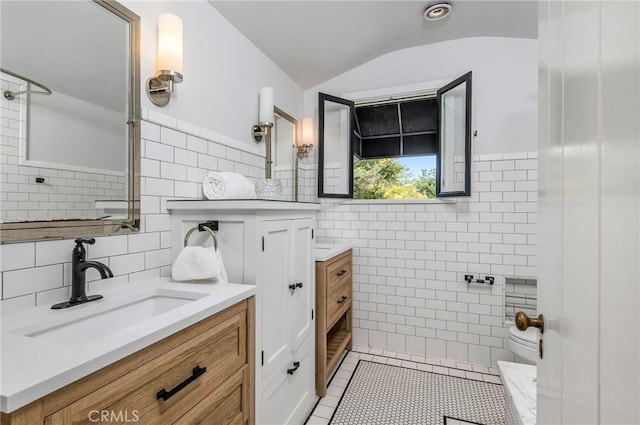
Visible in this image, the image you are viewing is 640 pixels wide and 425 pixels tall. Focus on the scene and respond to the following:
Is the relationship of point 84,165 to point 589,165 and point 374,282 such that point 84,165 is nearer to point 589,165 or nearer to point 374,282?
point 589,165

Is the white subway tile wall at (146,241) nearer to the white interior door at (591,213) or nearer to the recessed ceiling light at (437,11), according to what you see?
the white interior door at (591,213)

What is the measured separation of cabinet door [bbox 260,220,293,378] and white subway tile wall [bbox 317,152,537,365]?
131 centimetres

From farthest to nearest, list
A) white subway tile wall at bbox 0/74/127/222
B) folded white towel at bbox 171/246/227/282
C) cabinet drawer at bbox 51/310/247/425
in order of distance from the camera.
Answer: folded white towel at bbox 171/246/227/282 → white subway tile wall at bbox 0/74/127/222 → cabinet drawer at bbox 51/310/247/425

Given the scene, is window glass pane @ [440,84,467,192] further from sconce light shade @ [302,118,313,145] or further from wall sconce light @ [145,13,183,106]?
wall sconce light @ [145,13,183,106]

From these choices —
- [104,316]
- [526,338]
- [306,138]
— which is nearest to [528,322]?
Result: [104,316]

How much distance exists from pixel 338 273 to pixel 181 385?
1556mm

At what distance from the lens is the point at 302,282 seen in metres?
1.79

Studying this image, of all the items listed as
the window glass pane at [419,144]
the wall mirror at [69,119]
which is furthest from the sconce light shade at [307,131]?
the wall mirror at [69,119]

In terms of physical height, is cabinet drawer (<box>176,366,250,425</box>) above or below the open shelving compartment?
above

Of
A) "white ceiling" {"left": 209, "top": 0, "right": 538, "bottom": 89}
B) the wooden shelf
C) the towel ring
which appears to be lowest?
the wooden shelf

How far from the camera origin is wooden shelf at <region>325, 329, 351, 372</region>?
2277mm

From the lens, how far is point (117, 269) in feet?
4.19

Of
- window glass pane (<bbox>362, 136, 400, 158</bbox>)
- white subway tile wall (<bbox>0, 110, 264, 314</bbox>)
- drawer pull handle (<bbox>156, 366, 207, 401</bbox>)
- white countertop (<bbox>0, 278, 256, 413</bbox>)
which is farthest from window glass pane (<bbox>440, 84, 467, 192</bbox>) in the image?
drawer pull handle (<bbox>156, 366, 207, 401</bbox>)

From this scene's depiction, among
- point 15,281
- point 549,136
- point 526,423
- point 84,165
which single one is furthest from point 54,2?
point 526,423
